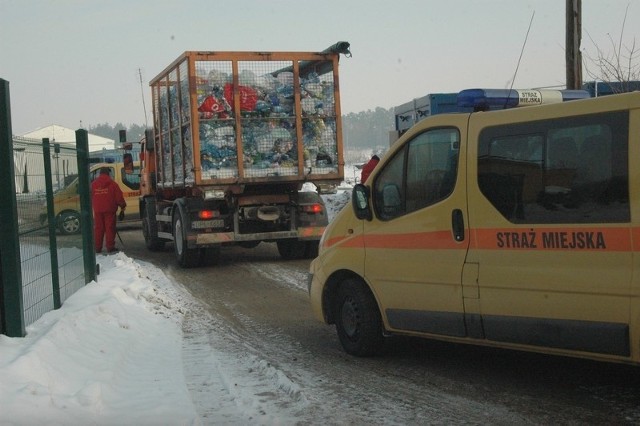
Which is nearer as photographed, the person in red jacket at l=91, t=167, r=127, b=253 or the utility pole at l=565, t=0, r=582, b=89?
the utility pole at l=565, t=0, r=582, b=89

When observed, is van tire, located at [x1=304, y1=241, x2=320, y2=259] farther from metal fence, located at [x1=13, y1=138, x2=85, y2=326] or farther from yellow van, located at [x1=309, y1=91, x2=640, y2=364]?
yellow van, located at [x1=309, y1=91, x2=640, y2=364]

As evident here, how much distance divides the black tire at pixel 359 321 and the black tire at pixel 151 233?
11.4 metres

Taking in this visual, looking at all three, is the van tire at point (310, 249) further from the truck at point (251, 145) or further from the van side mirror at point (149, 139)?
the van side mirror at point (149, 139)

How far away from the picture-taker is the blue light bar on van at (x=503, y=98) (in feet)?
25.7

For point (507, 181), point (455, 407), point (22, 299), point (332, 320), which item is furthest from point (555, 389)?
point (22, 299)

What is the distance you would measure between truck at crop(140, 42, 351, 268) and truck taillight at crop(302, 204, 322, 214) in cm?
Result: 2

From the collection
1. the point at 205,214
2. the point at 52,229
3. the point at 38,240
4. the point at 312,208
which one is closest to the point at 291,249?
the point at 312,208

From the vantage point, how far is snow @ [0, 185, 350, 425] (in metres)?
5.08

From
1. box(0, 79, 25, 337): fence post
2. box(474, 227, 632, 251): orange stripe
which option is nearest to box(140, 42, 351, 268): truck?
box(0, 79, 25, 337): fence post

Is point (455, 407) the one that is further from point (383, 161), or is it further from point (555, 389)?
point (383, 161)

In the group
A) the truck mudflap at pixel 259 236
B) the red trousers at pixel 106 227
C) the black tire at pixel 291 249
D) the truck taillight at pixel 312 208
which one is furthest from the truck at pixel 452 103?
the red trousers at pixel 106 227

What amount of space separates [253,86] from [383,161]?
23.6ft

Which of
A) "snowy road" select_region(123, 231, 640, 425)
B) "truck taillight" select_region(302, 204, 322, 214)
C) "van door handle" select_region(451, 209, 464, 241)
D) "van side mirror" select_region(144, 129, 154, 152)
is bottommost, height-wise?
"snowy road" select_region(123, 231, 640, 425)

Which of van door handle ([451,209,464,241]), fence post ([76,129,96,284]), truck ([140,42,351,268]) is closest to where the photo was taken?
van door handle ([451,209,464,241])
